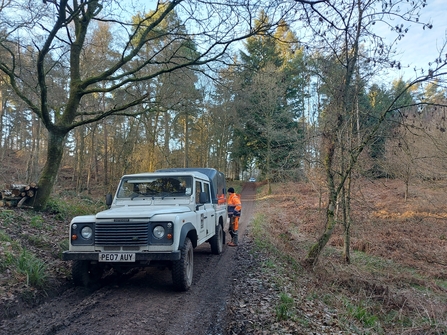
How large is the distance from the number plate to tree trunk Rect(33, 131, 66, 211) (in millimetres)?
5498

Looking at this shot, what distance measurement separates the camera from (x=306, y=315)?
4703 mm

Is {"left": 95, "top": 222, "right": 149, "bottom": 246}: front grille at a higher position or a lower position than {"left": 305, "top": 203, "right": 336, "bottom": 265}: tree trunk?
higher

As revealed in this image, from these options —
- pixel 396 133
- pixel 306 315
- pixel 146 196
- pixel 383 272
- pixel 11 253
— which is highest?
pixel 396 133

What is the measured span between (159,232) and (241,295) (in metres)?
1.78

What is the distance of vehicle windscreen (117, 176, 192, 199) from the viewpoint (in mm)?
7215

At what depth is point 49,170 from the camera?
9773 millimetres

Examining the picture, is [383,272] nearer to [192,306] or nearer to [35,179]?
[192,306]

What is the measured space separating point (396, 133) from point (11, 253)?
26.7 feet

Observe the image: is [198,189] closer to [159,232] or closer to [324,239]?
[159,232]

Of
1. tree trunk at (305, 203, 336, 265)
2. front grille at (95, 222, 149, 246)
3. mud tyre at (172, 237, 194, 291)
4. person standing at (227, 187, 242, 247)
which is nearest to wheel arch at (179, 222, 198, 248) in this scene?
mud tyre at (172, 237, 194, 291)

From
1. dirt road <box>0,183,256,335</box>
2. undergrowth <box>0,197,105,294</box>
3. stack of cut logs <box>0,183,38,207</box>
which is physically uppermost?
stack of cut logs <box>0,183,38,207</box>

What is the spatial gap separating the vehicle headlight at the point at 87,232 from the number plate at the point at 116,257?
0.40 meters

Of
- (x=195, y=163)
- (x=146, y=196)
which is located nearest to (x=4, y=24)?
(x=146, y=196)

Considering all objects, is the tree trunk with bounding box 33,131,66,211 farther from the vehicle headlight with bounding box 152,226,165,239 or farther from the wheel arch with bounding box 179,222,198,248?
the vehicle headlight with bounding box 152,226,165,239
